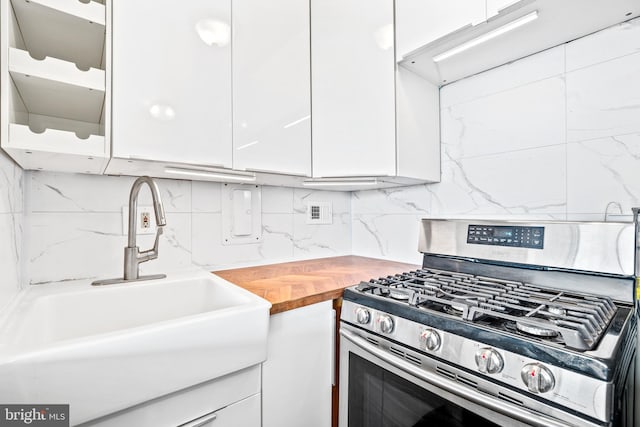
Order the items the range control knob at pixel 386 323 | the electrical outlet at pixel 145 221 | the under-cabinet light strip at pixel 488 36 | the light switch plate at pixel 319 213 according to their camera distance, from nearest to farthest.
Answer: the range control knob at pixel 386 323
the under-cabinet light strip at pixel 488 36
the electrical outlet at pixel 145 221
the light switch plate at pixel 319 213

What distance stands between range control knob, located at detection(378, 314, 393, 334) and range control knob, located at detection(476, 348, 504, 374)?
0.79 feet

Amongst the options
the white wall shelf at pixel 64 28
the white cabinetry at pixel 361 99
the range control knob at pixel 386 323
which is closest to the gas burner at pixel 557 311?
the range control knob at pixel 386 323

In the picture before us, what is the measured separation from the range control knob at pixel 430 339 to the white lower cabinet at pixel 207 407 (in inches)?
19.3

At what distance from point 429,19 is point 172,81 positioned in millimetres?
988

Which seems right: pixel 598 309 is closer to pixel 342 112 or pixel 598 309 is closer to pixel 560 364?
pixel 560 364

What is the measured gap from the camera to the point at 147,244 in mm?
1310

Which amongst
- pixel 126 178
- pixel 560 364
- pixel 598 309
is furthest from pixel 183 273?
pixel 598 309

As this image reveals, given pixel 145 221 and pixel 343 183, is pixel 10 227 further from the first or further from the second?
pixel 343 183

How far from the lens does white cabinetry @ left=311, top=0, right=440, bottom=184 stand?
4.38 feet

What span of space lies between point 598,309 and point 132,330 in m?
1.17

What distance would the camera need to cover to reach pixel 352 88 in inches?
54.9

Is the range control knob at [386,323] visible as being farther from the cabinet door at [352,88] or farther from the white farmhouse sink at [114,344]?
the cabinet door at [352,88]

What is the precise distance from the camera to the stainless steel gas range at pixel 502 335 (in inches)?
23.8

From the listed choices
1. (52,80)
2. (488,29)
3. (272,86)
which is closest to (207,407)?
(52,80)
